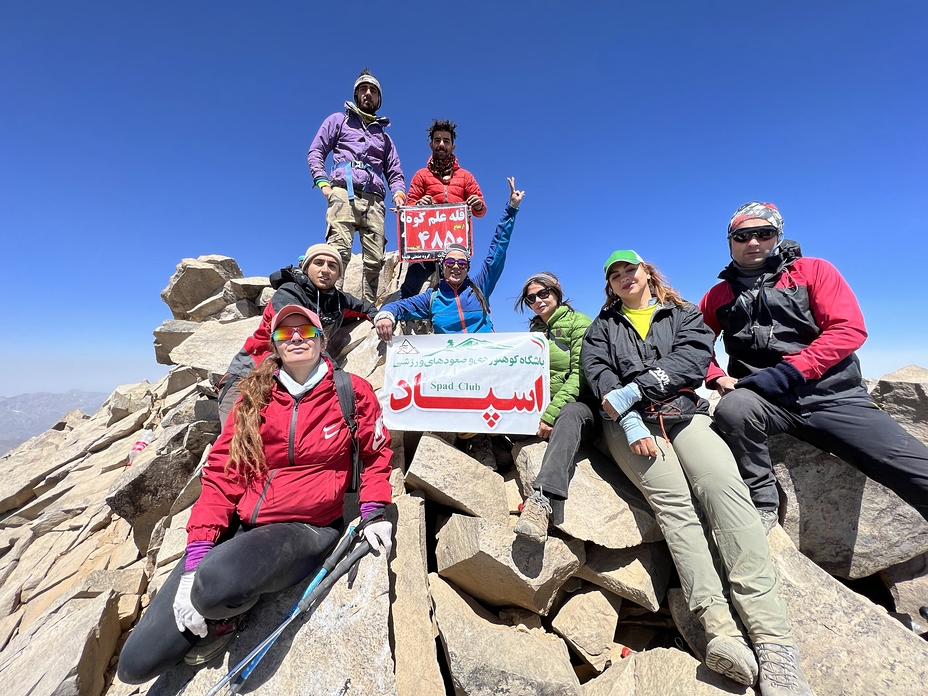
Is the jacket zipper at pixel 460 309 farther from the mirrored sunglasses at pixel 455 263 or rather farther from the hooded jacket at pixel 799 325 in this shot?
the hooded jacket at pixel 799 325

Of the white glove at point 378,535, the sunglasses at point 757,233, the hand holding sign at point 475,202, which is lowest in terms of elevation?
the white glove at point 378,535

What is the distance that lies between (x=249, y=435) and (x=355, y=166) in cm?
664

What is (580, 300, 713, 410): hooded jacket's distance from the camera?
411cm

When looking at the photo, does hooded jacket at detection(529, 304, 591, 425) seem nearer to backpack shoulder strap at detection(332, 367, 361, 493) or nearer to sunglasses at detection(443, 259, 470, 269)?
sunglasses at detection(443, 259, 470, 269)

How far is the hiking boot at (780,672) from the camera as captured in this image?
9.84 feet

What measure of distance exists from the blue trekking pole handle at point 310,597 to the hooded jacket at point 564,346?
268 centimetres

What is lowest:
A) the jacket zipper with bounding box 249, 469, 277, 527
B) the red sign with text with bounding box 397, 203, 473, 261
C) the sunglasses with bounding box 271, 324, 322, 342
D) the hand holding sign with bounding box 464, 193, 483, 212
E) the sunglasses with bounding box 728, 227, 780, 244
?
the jacket zipper with bounding box 249, 469, 277, 527

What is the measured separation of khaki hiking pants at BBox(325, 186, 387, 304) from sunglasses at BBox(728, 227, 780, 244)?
21.8 feet

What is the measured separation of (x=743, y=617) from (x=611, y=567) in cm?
132

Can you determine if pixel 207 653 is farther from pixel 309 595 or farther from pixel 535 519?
pixel 535 519

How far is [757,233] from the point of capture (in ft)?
14.7

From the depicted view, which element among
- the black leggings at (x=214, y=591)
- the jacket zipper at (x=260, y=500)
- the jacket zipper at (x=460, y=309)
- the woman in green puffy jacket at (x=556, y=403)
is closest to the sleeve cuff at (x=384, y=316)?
the jacket zipper at (x=460, y=309)

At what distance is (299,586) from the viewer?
3.87 metres

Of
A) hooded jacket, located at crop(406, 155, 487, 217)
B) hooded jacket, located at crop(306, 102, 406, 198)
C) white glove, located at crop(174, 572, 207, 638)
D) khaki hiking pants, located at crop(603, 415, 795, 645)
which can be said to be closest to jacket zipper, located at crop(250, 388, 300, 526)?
white glove, located at crop(174, 572, 207, 638)
